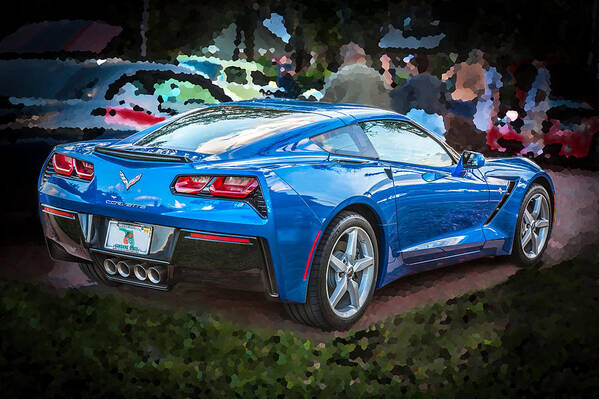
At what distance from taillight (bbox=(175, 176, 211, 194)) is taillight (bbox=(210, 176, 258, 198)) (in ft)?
0.18

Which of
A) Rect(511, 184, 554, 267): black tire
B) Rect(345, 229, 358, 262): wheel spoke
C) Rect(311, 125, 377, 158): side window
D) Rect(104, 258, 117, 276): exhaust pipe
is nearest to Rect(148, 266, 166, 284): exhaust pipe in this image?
Rect(104, 258, 117, 276): exhaust pipe

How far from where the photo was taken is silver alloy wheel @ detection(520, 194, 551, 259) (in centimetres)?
723

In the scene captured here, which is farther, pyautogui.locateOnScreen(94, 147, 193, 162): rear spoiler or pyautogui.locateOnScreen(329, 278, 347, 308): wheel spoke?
pyautogui.locateOnScreen(329, 278, 347, 308): wheel spoke

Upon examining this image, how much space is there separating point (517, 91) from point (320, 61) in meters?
11.3

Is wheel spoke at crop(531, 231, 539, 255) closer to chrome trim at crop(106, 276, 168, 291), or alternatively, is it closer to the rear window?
the rear window

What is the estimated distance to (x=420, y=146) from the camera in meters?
6.14

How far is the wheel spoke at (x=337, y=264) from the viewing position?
5045mm

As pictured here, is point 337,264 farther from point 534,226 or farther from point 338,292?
point 534,226

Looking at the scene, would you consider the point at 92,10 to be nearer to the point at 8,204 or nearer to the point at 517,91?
the point at 517,91

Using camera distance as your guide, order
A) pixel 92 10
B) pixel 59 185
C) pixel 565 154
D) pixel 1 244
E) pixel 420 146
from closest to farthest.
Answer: pixel 59 185, pixel 420 146, pixel 1 244, pixel 565 154, pixel 92 10

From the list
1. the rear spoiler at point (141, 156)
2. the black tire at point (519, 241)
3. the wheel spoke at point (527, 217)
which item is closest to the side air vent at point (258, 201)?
the rear spoiler at point (141, 156)

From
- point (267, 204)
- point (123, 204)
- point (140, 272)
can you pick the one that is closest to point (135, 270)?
point (140, 272)

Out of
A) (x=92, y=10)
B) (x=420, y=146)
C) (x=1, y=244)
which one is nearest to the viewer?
(x=420, y=146)

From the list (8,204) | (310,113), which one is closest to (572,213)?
(310,113)
